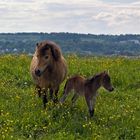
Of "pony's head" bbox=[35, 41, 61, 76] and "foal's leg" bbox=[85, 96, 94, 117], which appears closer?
"foal's leg" bbox=[85, 96, 94, 117]

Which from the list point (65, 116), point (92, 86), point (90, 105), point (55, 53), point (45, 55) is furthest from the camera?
point (55, 53)

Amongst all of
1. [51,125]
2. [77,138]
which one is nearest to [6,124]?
[51,125]

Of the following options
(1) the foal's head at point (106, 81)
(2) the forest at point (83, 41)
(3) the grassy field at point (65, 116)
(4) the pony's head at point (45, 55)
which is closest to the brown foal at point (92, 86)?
(1) the foal's head at point (106, 81)

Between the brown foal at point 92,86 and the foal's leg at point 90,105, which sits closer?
the foal's leg at point 90,105

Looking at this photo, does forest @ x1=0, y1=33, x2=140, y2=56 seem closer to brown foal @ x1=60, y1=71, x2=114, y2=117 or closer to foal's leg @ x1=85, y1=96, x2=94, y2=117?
brown foal @ x1=60, y1=71, x2=114, y2=117

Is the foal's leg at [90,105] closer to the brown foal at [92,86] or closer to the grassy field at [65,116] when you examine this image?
the brown foal at [92,86]

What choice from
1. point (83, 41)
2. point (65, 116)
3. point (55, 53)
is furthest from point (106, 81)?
point (83, 41)

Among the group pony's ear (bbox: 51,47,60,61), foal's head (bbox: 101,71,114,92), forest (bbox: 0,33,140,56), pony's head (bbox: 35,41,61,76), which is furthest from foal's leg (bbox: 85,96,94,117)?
forest (bbox: 0,33,140,56)

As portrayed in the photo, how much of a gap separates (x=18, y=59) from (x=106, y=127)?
1184 cm

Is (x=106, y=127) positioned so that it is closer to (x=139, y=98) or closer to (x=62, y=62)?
(x=62, y=62)

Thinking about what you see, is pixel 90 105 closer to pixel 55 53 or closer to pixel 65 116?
pixel 65 116

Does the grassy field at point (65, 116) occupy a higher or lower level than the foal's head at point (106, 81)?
lower

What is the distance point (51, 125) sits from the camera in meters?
12.9

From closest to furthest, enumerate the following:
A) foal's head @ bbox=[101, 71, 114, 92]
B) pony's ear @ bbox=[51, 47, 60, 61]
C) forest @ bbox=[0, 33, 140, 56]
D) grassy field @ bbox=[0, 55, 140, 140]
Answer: grassy field @ bbox=[0, 55, 140, 140], foal's head @ bbox=[101, 71, 114, 92], pony's ear @ bbox=[51, 47, 60, 61], forest @ bbox=[0, 33, 140, 56]
